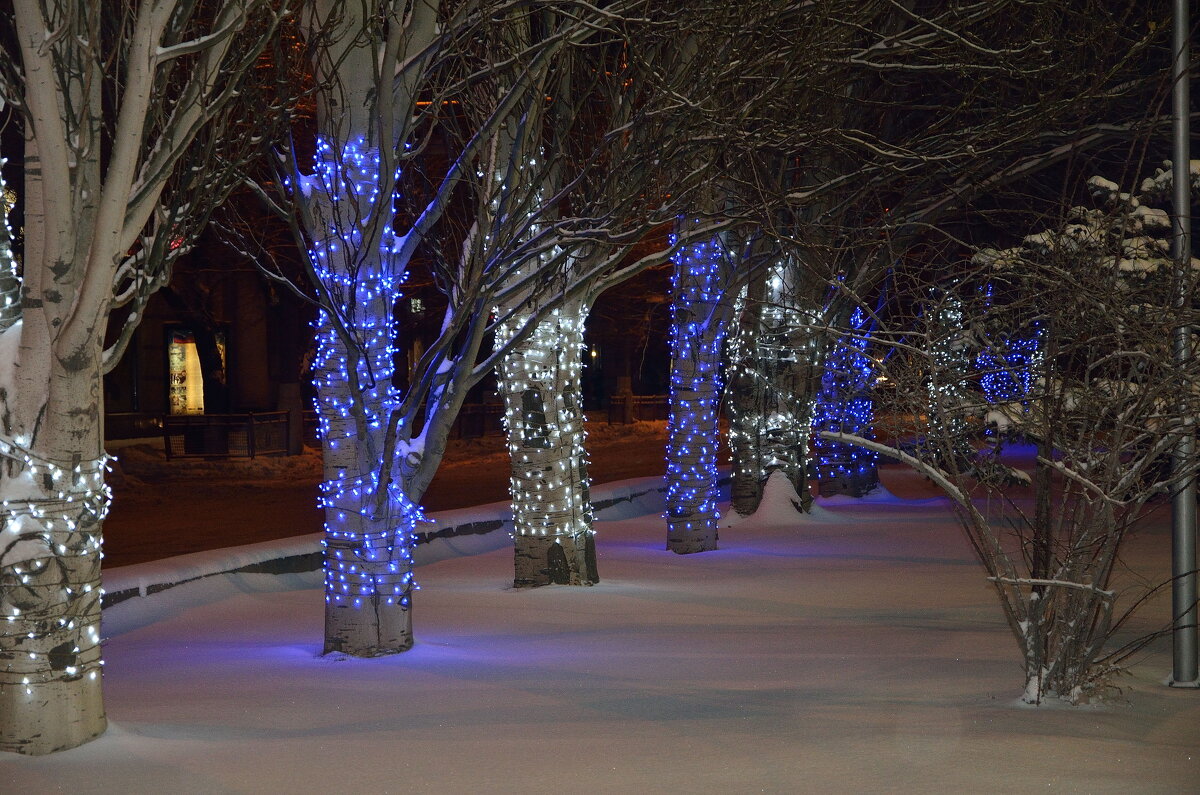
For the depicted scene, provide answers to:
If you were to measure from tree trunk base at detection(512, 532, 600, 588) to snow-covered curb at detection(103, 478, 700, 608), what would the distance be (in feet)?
7.79

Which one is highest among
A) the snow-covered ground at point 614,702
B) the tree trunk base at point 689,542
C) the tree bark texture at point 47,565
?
the tree bark texture at point 47,565

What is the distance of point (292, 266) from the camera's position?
27078 millimetres

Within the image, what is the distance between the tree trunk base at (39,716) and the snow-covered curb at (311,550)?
284 cm

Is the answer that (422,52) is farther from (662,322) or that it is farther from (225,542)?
(662,322)

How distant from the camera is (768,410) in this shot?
1791 centimetres

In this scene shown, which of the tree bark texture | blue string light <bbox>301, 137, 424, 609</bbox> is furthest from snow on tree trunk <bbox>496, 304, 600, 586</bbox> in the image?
the tree bark texture

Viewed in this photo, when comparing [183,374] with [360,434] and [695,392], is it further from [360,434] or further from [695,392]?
[360,434]

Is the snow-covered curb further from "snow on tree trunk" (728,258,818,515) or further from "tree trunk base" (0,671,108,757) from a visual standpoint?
"tree trunk base" (0,671,108,757)

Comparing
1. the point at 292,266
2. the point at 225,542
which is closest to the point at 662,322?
the point at 292,266

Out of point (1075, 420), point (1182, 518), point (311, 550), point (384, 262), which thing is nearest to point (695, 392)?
point (311, 550)

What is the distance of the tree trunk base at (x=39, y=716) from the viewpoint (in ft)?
19.4

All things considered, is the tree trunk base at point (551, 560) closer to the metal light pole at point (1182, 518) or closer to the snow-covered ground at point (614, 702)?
the snow-covered ground at point (614, 702)

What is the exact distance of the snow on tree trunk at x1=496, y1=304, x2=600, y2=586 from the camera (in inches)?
455

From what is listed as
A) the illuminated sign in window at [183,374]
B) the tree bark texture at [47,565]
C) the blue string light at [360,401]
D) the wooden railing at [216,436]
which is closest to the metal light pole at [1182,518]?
the blue string light at [360,401]
